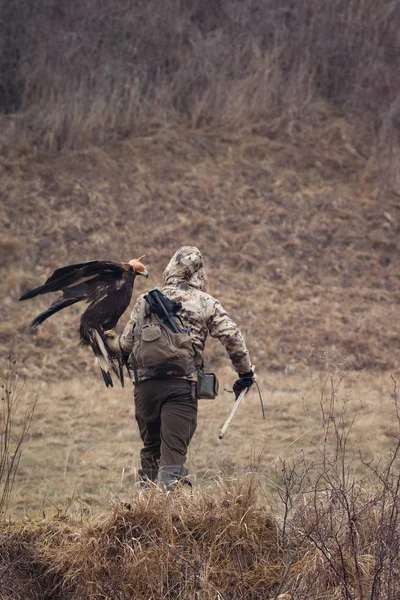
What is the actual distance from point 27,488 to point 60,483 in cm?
30

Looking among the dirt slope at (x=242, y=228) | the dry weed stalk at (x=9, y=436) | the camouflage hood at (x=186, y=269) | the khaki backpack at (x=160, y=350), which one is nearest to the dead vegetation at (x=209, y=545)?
the dry weed stalk at (x=9, y=436)

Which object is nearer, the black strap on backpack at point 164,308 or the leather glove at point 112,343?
the black strap on backpack at point 164,308

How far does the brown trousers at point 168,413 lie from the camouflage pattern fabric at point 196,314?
0.45 ft

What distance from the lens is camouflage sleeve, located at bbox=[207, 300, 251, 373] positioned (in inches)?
195

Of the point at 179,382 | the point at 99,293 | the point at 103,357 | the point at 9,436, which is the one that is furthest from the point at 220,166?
the point at 9,436

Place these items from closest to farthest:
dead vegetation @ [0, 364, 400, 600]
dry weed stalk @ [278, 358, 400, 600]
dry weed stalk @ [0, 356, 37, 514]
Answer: dry weed stalk @ [278, 358, 400, 600] < dead vegetation @ [0, 364, 400, 600] < dry weed stalk @ [0, 356, 37, 514]

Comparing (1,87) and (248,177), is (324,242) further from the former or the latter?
(1,87)

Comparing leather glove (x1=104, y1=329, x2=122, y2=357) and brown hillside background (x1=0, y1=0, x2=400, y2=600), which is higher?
leather glove (x1=104, y1=329, x2=122, y2=357)

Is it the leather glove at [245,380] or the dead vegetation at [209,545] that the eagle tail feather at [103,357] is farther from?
the dead vegetation at [209,545]

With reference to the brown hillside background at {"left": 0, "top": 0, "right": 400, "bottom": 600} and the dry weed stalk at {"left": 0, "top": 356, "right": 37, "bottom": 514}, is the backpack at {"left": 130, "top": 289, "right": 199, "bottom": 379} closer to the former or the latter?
the dry weed stalk at {"left": 0, "top": 356, "right": 37, "bottom": 514}

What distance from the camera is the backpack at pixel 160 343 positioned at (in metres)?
4.77

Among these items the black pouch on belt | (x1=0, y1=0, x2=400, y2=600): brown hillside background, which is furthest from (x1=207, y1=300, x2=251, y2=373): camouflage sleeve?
(x1=0, y1=0, x2=400, y2=600): brown hillside background

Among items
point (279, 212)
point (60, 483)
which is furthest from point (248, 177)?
point (60, 483)

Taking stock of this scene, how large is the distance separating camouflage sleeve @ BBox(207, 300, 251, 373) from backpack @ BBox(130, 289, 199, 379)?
186mm
